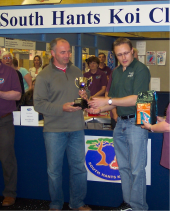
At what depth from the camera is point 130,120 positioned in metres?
2.66

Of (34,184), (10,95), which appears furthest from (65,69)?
(34,184)

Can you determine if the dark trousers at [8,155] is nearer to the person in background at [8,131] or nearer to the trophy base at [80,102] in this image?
the person in background at [8,131]

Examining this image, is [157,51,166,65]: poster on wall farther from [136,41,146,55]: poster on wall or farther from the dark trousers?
the dark trousers

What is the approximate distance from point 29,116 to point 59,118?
0.67 m

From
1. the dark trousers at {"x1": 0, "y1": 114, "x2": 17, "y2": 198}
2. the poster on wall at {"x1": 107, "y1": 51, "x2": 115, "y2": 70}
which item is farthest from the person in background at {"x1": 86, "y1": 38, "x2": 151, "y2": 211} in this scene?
the poster on wall at {"x1": 107, "y1": 51, "x2": 115, "y2": 70}

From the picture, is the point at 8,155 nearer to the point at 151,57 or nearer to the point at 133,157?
the point at 133,157

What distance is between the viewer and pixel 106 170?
3.16 meters

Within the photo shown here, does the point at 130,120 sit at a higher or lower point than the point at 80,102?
lower

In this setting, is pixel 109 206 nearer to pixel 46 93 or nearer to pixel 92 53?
pixel 46 93

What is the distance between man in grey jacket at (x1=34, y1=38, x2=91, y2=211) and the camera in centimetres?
286

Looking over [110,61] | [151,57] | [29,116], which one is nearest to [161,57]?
[151,57]

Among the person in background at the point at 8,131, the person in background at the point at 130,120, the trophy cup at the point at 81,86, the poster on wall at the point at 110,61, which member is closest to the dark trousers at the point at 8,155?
the person in background at the point at 8,131

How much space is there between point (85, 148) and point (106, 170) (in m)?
0.33

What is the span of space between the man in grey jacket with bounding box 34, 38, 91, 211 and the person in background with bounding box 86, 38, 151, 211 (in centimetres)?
30
